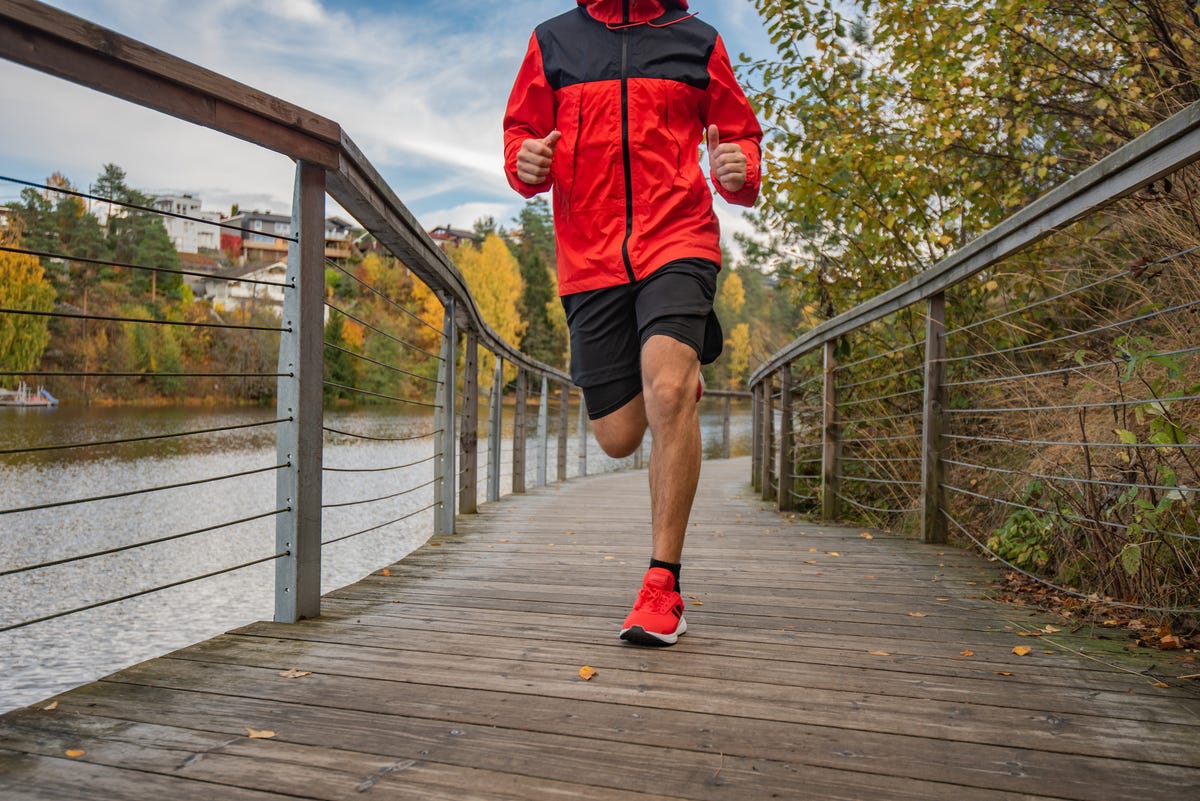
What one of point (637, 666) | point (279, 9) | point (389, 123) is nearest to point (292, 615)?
point (637, 666)

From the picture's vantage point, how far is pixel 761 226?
13852mm

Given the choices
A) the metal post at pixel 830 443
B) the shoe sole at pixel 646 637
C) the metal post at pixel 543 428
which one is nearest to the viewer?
the shoe sole at pixel 646 637

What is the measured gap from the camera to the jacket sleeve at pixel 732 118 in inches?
95.3

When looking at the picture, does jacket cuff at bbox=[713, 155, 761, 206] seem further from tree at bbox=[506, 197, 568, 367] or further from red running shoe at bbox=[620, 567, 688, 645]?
tree at bbox=[506, 197, 568, 367]

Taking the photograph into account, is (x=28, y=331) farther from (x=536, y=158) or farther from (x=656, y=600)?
(x=656, y=600)

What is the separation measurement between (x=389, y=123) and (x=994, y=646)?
188ft

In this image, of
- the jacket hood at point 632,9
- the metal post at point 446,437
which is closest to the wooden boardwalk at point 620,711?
the metal post at point 446,437

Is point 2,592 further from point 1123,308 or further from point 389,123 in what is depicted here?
point 389,123

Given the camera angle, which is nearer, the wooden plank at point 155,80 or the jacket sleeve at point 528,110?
the wooden plank at point 155,80

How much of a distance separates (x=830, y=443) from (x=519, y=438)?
2.97 m

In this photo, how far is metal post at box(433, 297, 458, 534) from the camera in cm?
380

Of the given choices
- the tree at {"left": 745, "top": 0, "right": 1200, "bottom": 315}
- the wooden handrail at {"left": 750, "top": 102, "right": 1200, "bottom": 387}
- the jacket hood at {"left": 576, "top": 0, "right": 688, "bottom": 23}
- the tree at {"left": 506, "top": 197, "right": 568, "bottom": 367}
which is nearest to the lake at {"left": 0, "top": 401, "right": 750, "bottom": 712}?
the jacket hood at {"left": 576, "top": 0, "right": 688, "bottom": 23}

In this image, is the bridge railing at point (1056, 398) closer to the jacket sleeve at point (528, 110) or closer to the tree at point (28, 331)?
the jacket sleeve at point (528, 110)

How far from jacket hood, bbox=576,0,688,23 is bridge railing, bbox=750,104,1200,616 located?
1.17 metres
